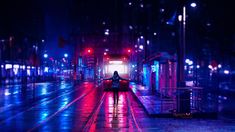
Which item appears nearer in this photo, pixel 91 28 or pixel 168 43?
pixel 168 43

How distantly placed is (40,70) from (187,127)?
103m

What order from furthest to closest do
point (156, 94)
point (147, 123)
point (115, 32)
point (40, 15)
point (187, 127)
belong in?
point (115, 32) → point (40, 15) → point (156, 94) → point (147, 123) → point (187, 127)

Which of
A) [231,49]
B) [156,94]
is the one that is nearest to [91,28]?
[231,49]

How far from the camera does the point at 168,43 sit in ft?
207

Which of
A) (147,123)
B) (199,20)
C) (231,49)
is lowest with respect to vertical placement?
(147,123)

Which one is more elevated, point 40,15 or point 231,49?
point 40,15

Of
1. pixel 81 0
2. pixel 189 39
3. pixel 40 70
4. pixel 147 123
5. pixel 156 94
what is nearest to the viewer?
pixel 147 123

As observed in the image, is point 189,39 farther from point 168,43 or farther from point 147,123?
point 147,123

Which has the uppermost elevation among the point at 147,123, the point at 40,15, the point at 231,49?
the point at 40,15

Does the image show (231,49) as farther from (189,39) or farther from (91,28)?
(91,28)

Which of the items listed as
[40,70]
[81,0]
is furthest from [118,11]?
[40,70]

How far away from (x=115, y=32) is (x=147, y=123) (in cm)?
16902

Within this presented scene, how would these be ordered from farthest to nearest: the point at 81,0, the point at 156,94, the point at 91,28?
1. the point at 91,28
2. the point at 81,0
3. the point at 156,94

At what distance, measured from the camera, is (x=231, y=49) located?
199 ft
